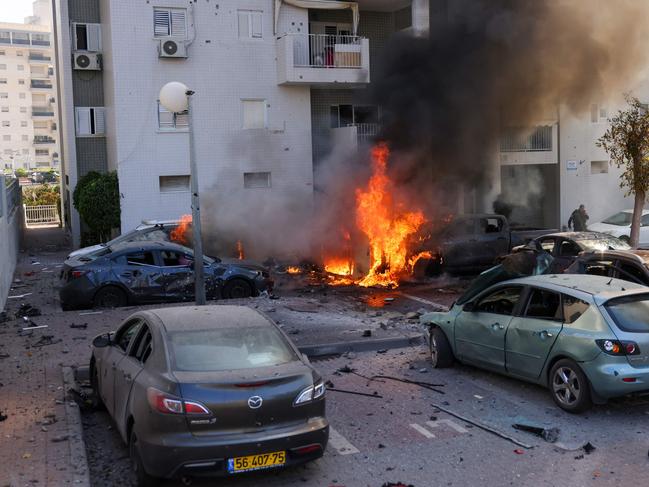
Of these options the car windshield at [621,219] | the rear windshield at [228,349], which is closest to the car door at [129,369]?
the rear windshield at [228,349]

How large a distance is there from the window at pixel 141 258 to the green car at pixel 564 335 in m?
7.12

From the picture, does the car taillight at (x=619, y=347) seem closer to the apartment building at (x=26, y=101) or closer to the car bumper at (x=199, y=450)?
the car bumper at (x=199, y=450)

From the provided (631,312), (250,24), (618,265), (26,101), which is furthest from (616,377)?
(26,101)

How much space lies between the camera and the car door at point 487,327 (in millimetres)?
7777

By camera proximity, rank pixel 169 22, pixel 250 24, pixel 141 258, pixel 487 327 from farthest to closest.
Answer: pixel 250 24, pixel 169 22, pixel 141 258, pixel 487 327

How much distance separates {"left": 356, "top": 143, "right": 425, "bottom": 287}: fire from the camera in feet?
57.5

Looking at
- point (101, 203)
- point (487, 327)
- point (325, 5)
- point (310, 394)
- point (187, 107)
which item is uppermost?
point (325, 5)

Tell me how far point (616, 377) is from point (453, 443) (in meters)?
1.63

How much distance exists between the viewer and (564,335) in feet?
22.8

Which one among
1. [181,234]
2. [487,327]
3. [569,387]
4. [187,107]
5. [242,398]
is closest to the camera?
[242,398]

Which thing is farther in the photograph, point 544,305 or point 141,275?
point 141,275

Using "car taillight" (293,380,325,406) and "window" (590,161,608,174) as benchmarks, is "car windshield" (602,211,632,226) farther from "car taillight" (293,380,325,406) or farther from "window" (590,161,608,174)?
"car taillight" (293,380,325,406)

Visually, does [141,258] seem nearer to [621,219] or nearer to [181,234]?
[181,234]

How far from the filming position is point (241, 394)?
505 cm
